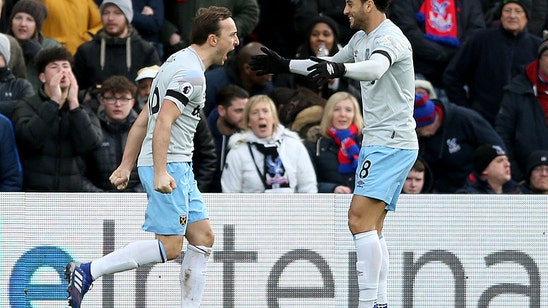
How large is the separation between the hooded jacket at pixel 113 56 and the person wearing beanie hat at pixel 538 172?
3615 mm

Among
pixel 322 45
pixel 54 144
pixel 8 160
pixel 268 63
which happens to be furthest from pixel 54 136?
pixel 322 45

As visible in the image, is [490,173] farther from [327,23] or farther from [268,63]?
[268,63]

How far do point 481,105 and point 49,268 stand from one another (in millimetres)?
5057

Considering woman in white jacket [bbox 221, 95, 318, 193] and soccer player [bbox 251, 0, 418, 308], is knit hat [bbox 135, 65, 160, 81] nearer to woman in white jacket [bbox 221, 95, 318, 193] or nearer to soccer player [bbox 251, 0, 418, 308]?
woman in white jacket [bbox 221, 95, 318, 193]

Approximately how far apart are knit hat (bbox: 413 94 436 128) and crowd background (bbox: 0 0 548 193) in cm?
1

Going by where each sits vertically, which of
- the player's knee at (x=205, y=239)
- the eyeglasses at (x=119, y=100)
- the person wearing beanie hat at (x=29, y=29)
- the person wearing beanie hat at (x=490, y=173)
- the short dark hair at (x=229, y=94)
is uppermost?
the person wearing beanie hat at (x=29, y=29)

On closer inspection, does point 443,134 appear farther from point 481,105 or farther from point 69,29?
point 69,29

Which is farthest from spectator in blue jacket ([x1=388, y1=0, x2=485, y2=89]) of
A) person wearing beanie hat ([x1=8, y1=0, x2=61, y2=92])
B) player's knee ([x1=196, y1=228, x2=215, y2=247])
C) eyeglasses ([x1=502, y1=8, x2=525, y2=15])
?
player's knee ([x1=196, y1=228, x2=215, y2=247])

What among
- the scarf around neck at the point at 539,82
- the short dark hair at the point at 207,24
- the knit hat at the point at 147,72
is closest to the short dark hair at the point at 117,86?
the knit hat at the point at 147,72

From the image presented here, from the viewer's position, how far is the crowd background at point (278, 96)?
11.0 m

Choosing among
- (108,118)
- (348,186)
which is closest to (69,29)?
(108,118)

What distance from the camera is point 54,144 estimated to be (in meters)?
10.9

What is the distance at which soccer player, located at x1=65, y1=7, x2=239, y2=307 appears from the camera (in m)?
8.41

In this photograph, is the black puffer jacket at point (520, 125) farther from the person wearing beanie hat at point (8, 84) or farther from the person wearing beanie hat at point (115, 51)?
the person wearing beanie hat at point (8, 84)
